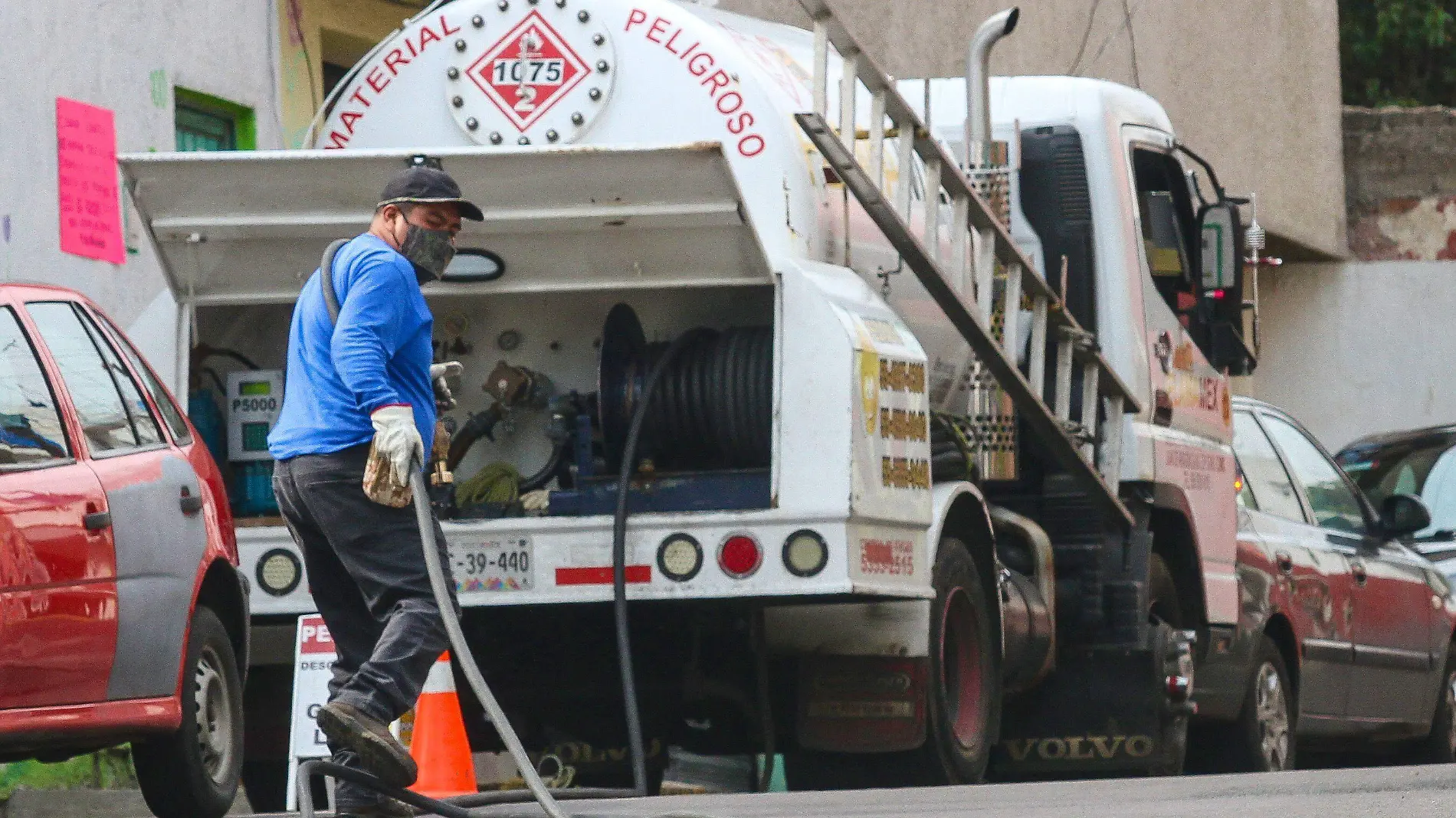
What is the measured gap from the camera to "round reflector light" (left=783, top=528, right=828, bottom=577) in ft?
24.7

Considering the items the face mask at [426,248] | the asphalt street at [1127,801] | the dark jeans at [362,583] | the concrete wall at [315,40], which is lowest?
the asphalt street at [1127,801]

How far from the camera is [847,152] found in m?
8.04

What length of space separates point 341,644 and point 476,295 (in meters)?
2.02

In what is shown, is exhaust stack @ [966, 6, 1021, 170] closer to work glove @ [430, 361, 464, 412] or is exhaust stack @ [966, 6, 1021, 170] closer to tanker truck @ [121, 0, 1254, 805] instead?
tanker truck @ [121, 0, 1254, 805]

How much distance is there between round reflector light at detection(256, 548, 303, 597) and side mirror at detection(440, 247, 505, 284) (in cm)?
96

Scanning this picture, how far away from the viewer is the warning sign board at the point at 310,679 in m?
7.68

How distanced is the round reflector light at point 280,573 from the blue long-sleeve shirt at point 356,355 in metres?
1.46

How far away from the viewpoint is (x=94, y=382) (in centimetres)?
688

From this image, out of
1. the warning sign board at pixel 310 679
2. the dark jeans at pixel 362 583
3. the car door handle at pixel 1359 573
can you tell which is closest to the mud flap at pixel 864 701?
the warning sign board at pixel 310 679

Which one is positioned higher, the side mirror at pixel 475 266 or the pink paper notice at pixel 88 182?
the pink paper notice at pixel 88 182

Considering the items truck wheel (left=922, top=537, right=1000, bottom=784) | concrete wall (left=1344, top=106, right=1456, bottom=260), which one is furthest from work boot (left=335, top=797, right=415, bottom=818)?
concrete wall (left=1344, top=106, right=1456, bottom=260)

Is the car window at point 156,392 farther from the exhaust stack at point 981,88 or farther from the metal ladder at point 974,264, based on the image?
the exhaust stack at point 981,88

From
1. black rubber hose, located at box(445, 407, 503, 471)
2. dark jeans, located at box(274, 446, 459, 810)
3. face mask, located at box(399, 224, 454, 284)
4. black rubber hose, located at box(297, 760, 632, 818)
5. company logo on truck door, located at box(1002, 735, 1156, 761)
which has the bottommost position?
company logo on truck door, located at box(1002, 735, 1156, 761)

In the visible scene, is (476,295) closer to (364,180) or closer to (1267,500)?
(364,180)
